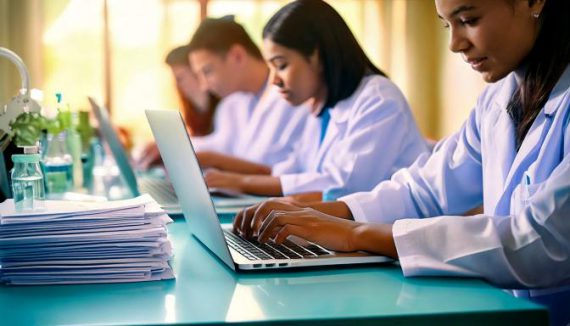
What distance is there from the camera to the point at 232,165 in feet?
10.4

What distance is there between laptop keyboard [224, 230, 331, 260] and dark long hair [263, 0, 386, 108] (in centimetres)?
110

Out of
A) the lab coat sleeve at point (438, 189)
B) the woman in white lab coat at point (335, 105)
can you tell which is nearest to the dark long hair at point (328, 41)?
the woman in white lab coat at point (335, 105)

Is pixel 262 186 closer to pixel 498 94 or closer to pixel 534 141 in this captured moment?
pixel 498 94

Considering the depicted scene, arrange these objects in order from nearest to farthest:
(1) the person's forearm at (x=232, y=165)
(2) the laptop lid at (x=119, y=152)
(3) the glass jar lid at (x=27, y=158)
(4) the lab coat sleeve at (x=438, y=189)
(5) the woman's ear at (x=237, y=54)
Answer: (3) the glass jar lid at (x=27, y=158)
(4) the lab coat sleeve at (x=438, y=189)
(2) the laptop lid at (x=119, y=152)
(1) the person's forearm at (x=232, y=165)
(5) the woman's ear at (x=237, y=54)

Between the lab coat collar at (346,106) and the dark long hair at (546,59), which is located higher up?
the dark long hair at (546,59)

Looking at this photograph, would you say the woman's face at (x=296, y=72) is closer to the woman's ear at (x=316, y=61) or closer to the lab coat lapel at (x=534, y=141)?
the woman's ear at (x=316, y=61)

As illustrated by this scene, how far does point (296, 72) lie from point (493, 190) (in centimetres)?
106

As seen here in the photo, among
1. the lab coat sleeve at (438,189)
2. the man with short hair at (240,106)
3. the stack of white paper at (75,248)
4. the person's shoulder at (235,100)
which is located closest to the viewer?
the stack of white paper at (75,248)

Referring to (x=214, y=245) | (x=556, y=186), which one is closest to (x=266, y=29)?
(x=214, y=245)

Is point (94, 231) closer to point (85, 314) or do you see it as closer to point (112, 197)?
point (85, 314)

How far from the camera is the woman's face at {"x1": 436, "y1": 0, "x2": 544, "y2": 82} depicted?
4.50 feet

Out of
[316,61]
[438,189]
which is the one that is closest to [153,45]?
[316,61]

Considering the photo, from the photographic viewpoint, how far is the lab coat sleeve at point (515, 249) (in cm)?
114

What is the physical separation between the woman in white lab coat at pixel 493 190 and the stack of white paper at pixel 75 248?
0.77ft
